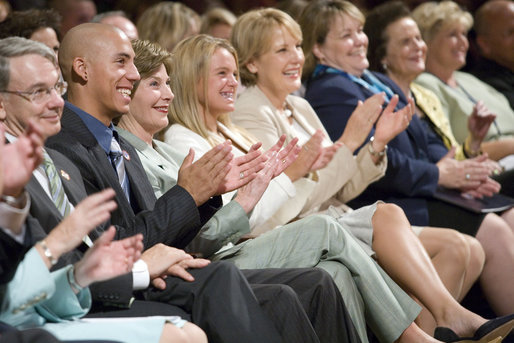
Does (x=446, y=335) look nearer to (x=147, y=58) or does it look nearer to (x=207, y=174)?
(x=207, y=174)

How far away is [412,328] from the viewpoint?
9.34 feet

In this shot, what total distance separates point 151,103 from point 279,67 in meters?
0.89

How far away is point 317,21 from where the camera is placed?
428cm

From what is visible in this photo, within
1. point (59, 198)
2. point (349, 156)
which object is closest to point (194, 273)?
point (59, 198)

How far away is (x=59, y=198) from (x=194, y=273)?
0.42 meters

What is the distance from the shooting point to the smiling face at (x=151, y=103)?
3.04m

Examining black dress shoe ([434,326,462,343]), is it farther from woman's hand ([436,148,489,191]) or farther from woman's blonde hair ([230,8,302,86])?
woman's blonde hair ([230,8,302,86])

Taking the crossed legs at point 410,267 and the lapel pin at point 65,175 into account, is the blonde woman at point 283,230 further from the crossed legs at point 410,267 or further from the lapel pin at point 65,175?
the lapel pin at point 65,175

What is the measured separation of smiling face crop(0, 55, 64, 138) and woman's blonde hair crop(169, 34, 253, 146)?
1.04 meters

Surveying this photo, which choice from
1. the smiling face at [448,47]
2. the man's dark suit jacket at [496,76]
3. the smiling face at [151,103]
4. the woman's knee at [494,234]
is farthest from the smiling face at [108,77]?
the man's dark suit jacket at [496,76]

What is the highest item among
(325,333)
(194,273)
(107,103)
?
(107,103)

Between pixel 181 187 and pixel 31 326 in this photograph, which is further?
pixel 181 187

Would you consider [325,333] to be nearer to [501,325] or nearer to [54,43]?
[501,325]

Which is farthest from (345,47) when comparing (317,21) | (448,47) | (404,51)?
(448,47)
